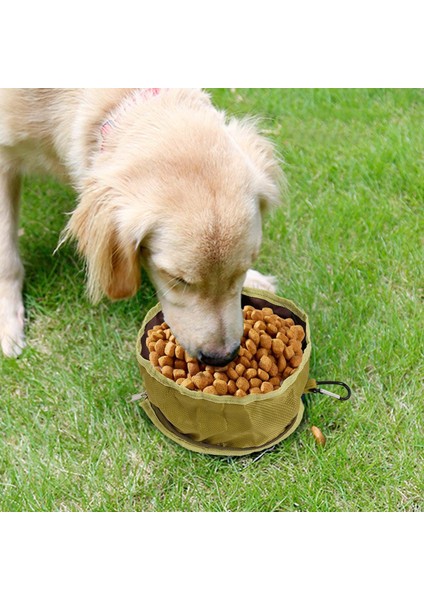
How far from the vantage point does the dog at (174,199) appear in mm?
2402

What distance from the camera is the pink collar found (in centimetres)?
274

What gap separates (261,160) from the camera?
9.02ft

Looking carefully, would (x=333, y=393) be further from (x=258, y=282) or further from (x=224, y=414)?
(x=258, y=282)

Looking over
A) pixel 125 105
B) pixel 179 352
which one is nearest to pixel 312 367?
pixel 179 352

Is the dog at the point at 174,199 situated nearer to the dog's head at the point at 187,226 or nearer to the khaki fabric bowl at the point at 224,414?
the dog's head at the point at 187,226

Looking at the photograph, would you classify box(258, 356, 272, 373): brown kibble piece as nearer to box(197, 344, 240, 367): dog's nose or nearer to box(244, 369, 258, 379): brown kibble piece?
box(244, 369, 258, 379): brown kibble piece

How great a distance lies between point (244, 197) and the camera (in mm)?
2482

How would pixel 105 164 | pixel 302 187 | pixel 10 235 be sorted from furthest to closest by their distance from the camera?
1. pixel 302 187
2. pixel 10 235
3. pixel 105 164

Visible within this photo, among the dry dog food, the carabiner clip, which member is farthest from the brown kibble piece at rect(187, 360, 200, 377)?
the carabiner clip

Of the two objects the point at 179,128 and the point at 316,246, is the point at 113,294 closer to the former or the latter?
the point at 179,128

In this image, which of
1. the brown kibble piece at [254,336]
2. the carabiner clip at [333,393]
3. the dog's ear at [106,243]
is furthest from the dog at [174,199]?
the carabiner clip at [333,393]

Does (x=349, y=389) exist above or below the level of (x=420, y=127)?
below

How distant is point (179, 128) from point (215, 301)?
2.12 feet

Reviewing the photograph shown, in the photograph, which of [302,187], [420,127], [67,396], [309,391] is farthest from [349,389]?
[420,127]
